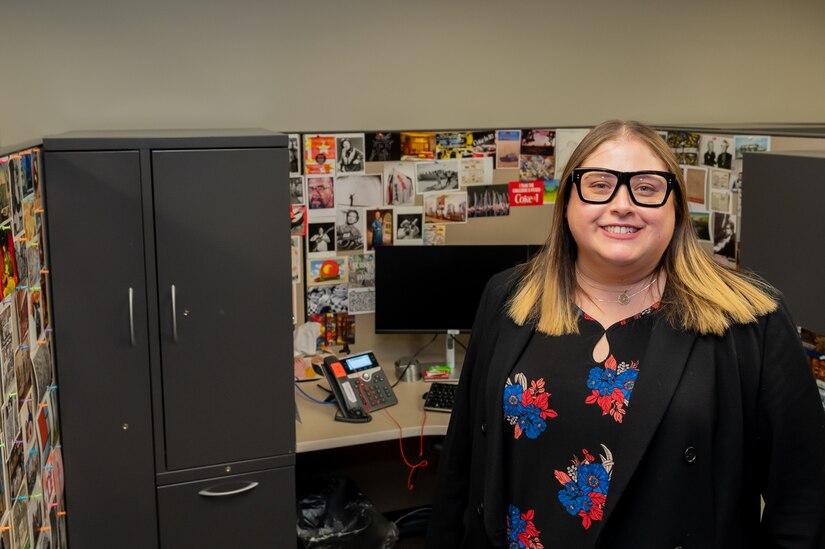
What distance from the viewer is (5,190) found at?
1799 mm

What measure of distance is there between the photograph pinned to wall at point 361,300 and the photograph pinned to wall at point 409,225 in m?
0.20

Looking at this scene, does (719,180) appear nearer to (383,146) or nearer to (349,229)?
(383,146)

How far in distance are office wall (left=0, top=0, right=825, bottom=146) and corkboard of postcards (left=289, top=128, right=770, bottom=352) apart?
0.27 ft

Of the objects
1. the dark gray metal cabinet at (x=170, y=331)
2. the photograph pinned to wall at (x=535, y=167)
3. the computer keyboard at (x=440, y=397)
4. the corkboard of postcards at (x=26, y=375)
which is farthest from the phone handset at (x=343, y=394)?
the photograph pinned to wall at (x=535, y=167)

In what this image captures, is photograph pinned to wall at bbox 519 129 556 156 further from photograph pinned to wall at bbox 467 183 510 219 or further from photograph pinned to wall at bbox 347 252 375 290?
photograph pinned to wall at bbox 347 252 375 290

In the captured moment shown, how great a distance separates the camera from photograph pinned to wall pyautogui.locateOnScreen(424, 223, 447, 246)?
10.6 ft

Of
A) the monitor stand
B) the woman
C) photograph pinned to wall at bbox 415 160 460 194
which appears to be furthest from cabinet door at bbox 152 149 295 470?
the woman

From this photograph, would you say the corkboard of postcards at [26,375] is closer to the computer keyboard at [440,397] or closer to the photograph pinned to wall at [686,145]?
the computer keyboard at [440,397]

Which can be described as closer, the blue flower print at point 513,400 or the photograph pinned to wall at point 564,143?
the blue flower print at point 513,400

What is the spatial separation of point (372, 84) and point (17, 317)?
1.63 metres

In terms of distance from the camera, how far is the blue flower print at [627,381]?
1502mm

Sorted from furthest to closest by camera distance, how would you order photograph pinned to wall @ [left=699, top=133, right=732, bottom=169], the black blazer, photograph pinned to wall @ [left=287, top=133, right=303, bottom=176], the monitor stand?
the monitor stand, photograph pinned to wall @ [left=287, top=133, right=303, bottom=176], photograph pinned to wall @ [left=699, top=133, right=732, bottom=169], the black blazer

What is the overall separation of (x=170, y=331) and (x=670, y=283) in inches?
53.9

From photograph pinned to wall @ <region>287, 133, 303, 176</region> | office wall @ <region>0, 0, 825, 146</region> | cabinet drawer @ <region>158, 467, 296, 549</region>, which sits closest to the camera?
cabinet drawer @ <region>158, 467, 296, 549</region>
